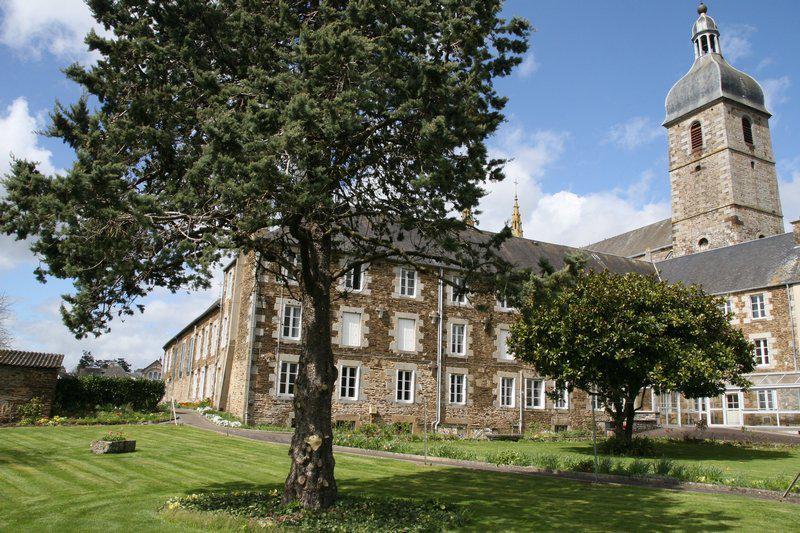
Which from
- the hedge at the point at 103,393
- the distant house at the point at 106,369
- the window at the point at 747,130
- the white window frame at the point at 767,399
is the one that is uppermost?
the window at the point at 747,130

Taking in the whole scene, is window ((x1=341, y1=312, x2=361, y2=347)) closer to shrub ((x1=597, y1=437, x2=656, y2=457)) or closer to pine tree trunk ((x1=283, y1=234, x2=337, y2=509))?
shrub ((x1=597, y1=437, x2=656, y2=457))

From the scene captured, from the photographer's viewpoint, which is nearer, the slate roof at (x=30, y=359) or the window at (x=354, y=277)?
the window at (x=354, y=277)

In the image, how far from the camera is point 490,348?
28453 millimetres

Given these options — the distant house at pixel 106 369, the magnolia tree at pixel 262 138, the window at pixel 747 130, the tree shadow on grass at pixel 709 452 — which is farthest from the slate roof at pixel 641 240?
the distant house at pixel 106 369

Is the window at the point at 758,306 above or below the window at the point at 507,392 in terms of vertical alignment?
above

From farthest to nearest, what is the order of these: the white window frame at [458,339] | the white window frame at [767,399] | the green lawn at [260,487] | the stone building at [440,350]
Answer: the white window frame at [458,339] < the white window frame at [767,399] < the stone building at [440,350] < the green lawn at [260,487]

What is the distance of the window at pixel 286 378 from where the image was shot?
23.6 metres

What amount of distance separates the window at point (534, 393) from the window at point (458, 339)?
3.79m

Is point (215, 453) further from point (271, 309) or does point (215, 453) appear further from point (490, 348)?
point (490, 348)

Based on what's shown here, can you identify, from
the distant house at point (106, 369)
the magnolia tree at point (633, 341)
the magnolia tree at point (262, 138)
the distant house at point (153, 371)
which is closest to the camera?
the magnolia tree at point (262, 138)

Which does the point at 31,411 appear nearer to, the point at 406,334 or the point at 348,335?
the point at 348,335

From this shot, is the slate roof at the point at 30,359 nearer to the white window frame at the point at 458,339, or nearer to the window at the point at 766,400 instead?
the white window frame at the point at 458,339

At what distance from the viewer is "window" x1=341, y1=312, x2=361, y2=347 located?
2541 cm

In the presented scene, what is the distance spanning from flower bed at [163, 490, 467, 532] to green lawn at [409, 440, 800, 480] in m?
8.24
